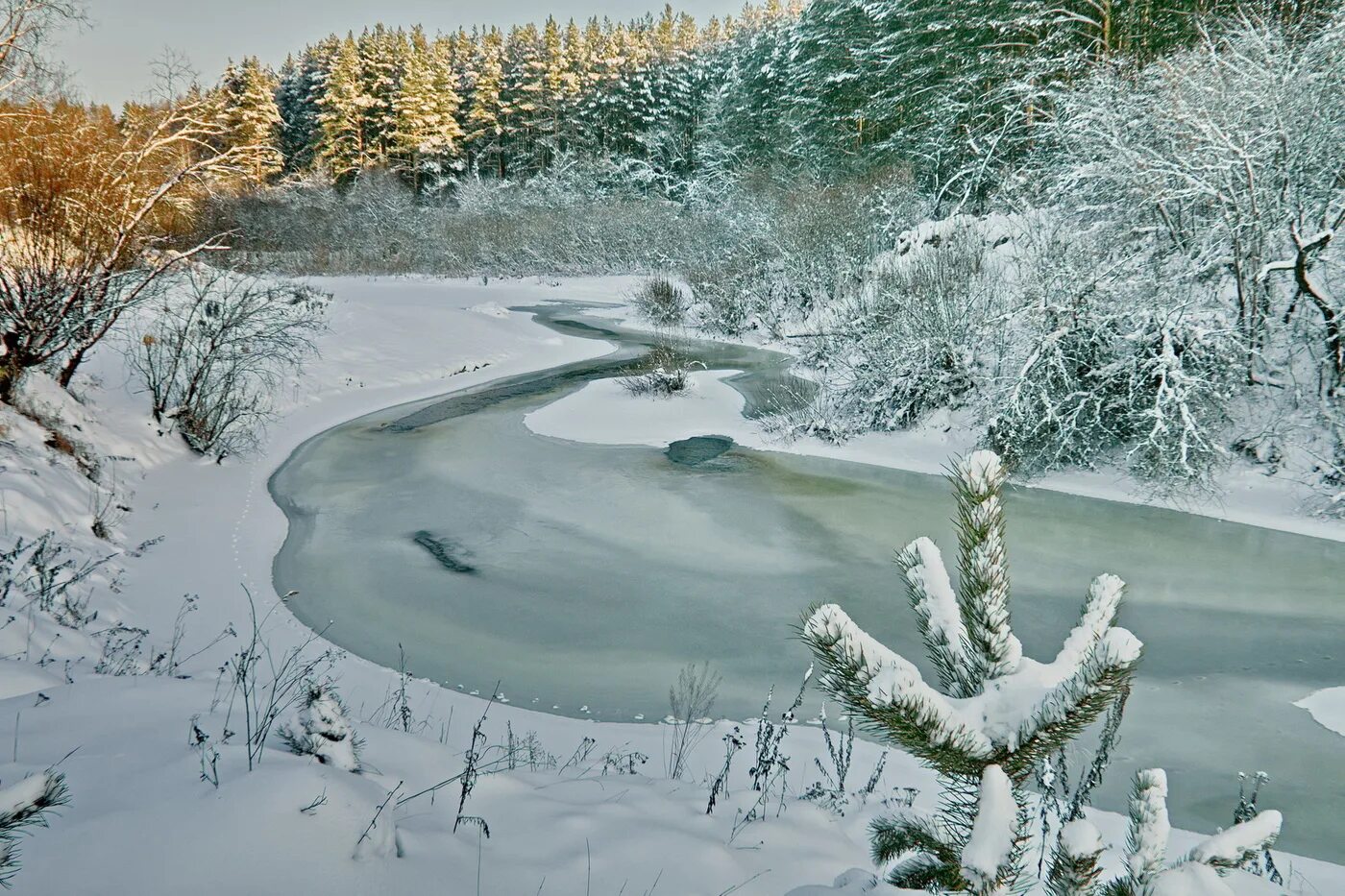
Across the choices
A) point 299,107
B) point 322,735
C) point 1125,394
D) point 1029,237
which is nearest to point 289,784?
point 322,735

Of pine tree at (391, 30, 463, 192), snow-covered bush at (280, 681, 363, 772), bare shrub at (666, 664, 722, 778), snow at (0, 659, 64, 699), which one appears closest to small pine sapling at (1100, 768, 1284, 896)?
snow-covered bush at (280, 681, 363, 772)

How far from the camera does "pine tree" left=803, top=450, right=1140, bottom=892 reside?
1247 millimetres

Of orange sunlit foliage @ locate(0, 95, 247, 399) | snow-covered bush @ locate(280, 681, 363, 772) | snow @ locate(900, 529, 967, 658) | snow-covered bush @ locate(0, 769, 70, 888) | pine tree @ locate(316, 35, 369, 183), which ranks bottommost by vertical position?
snow-covered bush @ locate(280, 681, 363, 772)

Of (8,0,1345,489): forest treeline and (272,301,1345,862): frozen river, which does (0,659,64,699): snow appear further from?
(8,0,1345,489): forest treeline

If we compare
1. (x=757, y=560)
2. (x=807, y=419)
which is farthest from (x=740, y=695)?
(x=807, y=419)

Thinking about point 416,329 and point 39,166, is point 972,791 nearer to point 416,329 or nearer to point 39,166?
point 39,166

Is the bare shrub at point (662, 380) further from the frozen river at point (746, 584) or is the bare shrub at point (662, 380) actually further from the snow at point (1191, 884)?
the snow at point (1191, 884)

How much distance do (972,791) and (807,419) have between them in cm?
1119

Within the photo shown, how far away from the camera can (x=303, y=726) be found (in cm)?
243

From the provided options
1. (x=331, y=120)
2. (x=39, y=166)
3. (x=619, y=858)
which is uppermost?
(x=331, y=120)

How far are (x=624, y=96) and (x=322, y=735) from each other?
5282 centimetres

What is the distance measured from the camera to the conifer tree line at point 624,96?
83.6 ft

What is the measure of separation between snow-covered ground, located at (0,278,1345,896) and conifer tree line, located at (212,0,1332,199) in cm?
2086

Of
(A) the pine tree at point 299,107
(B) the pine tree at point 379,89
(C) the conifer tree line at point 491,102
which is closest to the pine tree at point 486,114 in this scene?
(C) the conifer tree line at point 491,102
